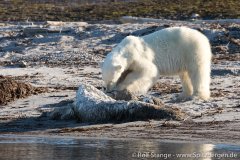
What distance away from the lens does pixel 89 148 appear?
36.0ft

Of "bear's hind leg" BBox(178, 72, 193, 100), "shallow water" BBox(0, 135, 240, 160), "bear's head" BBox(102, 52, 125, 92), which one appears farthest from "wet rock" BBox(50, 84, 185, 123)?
"bear's hind leg" BBox(178, 72, 193, 100)

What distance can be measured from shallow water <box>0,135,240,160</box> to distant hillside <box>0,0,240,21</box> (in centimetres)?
2010

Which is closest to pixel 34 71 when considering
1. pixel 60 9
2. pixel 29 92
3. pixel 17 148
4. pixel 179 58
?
pixel 29 92

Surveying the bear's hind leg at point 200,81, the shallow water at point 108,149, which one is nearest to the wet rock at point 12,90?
the bear's hind leg at point 200,81

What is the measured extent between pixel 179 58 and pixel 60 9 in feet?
71.5

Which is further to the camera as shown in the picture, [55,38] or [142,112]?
[55,38]

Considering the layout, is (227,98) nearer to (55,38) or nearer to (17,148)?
(17,148)

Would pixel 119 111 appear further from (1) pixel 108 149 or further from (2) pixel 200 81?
(2) pixel 200 81

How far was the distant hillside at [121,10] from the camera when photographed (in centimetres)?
3272

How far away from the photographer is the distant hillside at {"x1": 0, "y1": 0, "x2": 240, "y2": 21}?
32719mm

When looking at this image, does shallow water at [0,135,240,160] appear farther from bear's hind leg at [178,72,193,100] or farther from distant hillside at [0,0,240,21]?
distant hillside at [0,0,240,21]

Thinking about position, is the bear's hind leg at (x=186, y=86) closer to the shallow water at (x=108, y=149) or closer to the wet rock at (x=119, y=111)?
the wet rock at (x=119, y=111)

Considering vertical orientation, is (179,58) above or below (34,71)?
above

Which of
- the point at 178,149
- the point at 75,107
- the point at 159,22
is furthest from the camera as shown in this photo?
the point at 159,22
